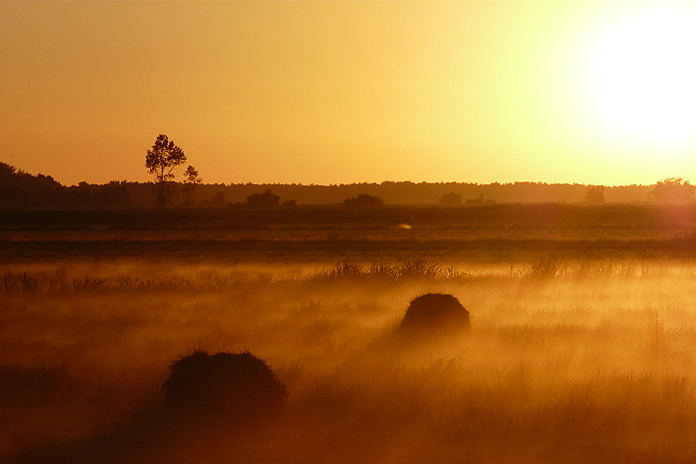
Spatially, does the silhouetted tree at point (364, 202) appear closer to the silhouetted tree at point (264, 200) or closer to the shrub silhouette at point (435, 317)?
the silhouetted tree at point (264, 200)

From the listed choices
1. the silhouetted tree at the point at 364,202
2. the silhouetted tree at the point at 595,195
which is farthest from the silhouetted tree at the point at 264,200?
the silhouetted tree at the point at 595,195

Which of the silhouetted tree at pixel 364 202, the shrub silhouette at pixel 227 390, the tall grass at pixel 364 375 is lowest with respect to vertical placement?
the tall grass at pixel 364 375

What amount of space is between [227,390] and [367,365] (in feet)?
10.7

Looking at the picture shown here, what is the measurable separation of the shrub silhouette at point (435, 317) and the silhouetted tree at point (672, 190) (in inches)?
5363

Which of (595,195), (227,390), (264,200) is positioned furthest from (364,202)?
(227,390)

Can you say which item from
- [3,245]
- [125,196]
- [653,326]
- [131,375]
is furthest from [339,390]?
[125,196]

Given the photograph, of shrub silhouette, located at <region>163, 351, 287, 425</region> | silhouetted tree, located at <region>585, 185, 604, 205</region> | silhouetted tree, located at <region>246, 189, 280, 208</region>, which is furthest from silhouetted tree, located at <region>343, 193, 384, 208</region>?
shrub silhouette, located at <region>163, 351, 287, 425</region>

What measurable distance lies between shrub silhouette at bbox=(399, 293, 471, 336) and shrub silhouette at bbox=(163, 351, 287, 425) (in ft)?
16.0

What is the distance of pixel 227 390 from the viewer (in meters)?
8.56

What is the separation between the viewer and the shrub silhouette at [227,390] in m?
8.58

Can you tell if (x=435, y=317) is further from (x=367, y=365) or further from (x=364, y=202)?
(x=364, y=202)

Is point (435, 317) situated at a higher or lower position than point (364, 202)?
lower

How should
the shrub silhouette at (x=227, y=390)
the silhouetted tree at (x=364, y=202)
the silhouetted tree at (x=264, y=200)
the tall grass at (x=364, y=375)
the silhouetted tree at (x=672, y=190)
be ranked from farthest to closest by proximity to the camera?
the silhouetted tree at (x=672, y=190), the silhouetted tree at (x=264, y=200), the silhouetted tree at (x=364, y=202), the shrub silhouette at (x=227, y=390), the tall grass at (x=364, y=375)

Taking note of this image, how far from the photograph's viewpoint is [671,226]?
2331 inches
